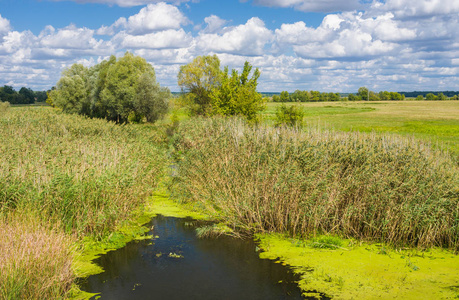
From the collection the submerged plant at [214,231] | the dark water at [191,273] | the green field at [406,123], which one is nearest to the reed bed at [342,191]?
the submerged plant at [214,231]

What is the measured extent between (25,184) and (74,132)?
12134 millimetres

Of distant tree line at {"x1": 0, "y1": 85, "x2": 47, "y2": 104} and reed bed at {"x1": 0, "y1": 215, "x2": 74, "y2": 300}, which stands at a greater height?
distant tree line at {"x1": 0, "y1": 85, "x2": 47, "y2": 104}

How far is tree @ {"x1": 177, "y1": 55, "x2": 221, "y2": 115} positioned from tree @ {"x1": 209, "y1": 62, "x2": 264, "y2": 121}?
660 inches

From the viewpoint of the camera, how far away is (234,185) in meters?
12.2

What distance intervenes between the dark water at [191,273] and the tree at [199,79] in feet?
132

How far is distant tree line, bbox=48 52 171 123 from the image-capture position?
49.6 m

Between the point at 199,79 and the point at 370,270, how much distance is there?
4507 cm

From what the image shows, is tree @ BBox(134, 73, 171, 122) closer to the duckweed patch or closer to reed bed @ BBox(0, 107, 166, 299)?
reed bed @ BBox(0, 107, 166, 299)

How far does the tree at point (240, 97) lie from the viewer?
3170cm

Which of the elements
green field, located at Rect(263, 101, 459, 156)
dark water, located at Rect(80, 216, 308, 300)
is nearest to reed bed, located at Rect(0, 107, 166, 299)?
dark water, located at Rect(80, 216, 308, 300)

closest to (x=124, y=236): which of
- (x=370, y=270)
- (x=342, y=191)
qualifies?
(x=342, y=191)

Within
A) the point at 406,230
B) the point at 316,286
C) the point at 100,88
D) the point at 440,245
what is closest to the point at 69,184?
the point at 316,286

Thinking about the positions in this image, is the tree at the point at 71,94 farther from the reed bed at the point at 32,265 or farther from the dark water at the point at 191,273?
the reed bed at the point at 32,265

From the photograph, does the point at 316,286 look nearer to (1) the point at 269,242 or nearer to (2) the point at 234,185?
(1) the point at 269,242
